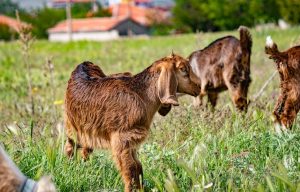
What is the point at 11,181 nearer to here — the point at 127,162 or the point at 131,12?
the point at 127,162

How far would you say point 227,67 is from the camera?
8305 mm

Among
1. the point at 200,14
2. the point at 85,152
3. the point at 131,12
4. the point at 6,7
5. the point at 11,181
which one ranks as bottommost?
the point at 131,12

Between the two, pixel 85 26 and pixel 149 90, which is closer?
pixel 149 90

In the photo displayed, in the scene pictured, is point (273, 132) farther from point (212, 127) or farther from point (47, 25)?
point (47, 25)

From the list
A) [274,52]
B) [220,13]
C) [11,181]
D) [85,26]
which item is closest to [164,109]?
[274,52]

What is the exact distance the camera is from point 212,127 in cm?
642

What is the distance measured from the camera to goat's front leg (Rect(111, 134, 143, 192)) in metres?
5.16

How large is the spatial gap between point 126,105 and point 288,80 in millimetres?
1969

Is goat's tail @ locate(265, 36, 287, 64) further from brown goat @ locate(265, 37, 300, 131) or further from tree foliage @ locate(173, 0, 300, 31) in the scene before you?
tree foliage @ locate(173, 0, 300, 31)

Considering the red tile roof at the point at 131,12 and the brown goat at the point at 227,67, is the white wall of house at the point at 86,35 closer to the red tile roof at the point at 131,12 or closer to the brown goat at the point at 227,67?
the red tile roof at the point at 131,12

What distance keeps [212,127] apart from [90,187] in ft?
5.26

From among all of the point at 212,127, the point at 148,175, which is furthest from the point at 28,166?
the point at 212,127

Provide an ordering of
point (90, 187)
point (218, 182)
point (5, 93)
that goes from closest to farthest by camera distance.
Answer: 1. point (218, 182)
2. point (90, 187)
3. point (5, 93)

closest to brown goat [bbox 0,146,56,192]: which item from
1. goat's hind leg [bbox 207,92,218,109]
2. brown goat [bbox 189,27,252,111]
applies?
brown goat [bbox 189,27,252,111]
